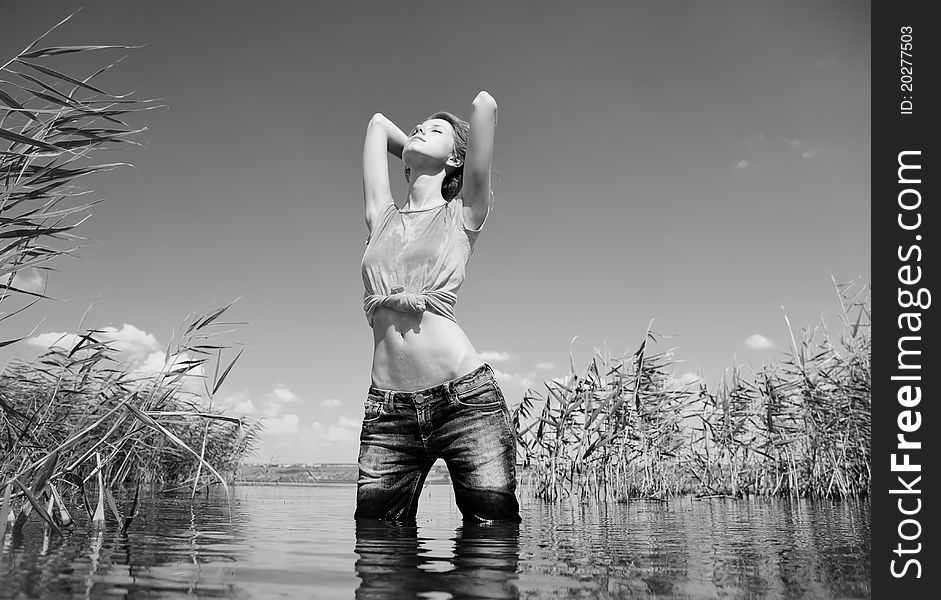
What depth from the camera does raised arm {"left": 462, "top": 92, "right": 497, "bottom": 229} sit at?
2834mm

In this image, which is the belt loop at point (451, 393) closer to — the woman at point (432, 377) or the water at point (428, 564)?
the woman at point (432, 377)

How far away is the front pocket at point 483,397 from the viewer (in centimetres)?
273

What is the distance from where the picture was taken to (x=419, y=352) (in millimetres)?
2799

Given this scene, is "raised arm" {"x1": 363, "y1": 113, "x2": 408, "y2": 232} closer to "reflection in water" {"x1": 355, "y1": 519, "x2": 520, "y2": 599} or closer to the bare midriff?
the bare midriff

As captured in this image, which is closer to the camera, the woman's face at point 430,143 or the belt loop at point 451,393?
the belt loop at point 451,393

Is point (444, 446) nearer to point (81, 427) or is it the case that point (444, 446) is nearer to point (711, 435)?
point (81, 427)

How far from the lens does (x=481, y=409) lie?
2.75 meters

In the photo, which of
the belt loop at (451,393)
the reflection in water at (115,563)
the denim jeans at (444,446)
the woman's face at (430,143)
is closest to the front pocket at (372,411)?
the denim jeans at (444,446)

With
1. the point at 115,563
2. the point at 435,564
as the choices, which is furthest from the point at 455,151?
the point at 115,563

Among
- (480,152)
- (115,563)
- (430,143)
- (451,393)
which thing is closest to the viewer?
(115,563)

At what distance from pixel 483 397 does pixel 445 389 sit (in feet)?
0.48

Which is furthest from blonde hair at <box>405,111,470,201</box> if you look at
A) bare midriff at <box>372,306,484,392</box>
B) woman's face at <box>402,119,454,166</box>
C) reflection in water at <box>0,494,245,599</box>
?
reflection in water at <box>0,494,245,599</box>
